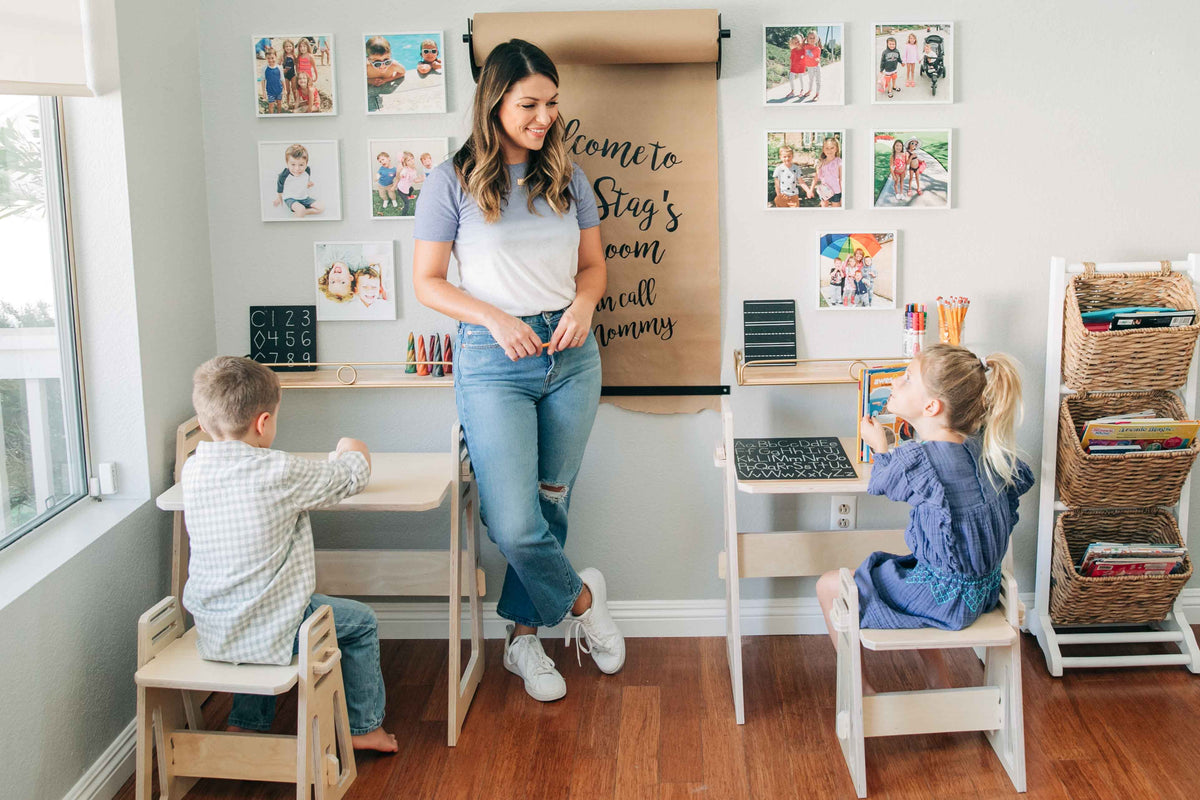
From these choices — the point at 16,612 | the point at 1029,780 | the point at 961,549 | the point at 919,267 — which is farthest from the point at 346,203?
the point at 1029,780

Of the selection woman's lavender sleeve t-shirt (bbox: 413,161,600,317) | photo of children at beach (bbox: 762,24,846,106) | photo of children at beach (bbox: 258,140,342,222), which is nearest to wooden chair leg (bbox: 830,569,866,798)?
woman's lavender sleeve t-shirt (bbox: 413,161,600,317)

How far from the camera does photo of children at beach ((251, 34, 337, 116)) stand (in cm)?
283

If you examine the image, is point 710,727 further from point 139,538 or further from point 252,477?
point 139,538

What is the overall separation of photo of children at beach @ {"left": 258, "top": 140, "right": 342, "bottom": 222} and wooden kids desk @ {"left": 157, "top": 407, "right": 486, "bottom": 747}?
65 cm

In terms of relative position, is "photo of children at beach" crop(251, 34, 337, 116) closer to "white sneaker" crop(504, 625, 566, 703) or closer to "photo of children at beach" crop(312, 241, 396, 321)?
"photo of children at beach" crop(312, 241, 396, 321)

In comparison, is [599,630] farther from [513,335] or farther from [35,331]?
[35,331]

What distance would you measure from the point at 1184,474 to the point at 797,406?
1.01 meters

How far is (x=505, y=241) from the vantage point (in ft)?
8.24

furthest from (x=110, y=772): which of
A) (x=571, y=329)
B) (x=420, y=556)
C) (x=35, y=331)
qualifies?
(x=571, y=329)

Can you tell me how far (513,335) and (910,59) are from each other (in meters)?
1.33

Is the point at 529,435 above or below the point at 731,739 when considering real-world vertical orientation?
above

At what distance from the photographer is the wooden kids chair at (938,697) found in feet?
7.36

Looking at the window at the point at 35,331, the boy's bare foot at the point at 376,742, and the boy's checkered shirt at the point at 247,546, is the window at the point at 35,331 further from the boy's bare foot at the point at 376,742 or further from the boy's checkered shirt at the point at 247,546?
the boy's bare foot at the point at 376,742

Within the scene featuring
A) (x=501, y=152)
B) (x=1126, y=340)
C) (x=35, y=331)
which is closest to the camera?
(x=35, y=331)
